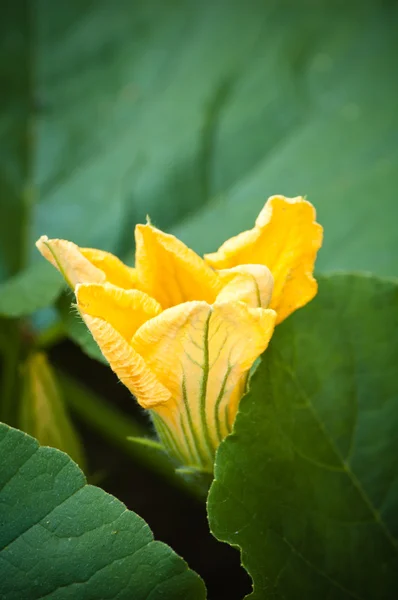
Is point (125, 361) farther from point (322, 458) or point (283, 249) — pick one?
point (322, 458)

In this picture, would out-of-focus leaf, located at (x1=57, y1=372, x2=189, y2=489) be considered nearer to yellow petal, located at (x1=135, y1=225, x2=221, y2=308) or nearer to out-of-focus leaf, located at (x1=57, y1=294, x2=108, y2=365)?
out-of-focus leaf, located at (x1=57, y1=294, x2=108, y2=365)

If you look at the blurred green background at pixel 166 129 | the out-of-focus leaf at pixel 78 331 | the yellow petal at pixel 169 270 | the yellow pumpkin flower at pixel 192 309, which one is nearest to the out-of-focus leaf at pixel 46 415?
the blurred green background at pixel 166 129

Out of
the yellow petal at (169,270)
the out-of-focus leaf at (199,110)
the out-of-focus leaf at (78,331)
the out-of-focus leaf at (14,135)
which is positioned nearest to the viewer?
the yellow petal at (169,270)

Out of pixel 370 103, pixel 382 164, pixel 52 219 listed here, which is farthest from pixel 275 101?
pixel 52 219

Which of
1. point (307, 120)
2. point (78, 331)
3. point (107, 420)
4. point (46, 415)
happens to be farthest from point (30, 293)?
point (307, 120)

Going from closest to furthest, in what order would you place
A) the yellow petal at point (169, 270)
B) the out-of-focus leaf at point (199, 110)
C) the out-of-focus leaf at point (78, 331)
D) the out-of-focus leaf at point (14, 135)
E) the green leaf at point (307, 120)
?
the yellow petal at point (169, 270)
the out-of-focus leaf at point (78, 331)
the green leaf at point (307, 120)
the out-of-focus leaf at point (199, 110)
the out-of-focus leaf at point (14, 135)

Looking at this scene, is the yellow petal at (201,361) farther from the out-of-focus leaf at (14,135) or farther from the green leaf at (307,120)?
the out-of-focus leaf at (14,135)

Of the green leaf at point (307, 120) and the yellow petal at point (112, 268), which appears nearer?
the yellow petal at point (112, 268)
